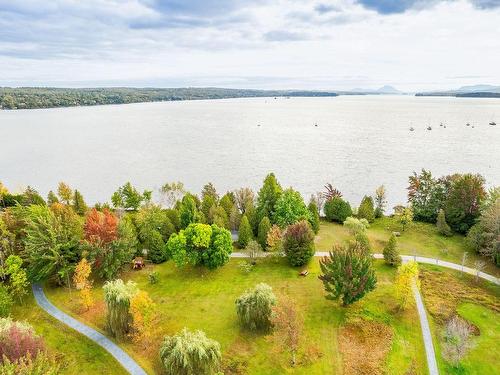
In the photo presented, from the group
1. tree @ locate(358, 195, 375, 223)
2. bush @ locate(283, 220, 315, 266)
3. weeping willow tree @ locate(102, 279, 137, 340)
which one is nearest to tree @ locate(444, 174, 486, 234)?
tree @ locate(358, 195, 375, 223)

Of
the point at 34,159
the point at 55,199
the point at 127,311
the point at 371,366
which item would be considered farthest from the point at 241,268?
the point at 34,159

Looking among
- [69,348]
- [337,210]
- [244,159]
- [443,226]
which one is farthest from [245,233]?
[244,159]

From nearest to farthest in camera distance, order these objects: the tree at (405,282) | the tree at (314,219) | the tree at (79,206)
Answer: the tree at (405,282) < the tree at (314,219) < the tree at (79,206)

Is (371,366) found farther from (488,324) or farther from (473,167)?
(473,167)

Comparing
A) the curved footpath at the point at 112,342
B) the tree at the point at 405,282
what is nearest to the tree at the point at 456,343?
the curved footpath at the point at 112,342

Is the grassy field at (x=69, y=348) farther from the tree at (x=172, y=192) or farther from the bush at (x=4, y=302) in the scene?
the tree at (x=172, y=192)

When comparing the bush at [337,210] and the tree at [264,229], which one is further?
the bush at [337,210]

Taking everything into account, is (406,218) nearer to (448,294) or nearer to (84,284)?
(448,294)
